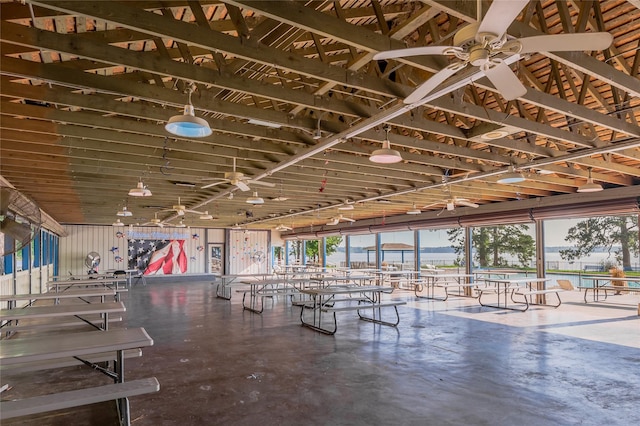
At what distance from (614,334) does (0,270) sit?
10242mm

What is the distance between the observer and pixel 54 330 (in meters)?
7.48

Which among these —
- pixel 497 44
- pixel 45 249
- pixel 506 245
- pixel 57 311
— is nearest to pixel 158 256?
pixel 45 249

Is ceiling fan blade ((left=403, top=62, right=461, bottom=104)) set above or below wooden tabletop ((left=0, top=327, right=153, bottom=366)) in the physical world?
above

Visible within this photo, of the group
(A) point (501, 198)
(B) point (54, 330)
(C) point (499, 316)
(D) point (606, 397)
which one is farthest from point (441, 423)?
(A) point (501, 198)

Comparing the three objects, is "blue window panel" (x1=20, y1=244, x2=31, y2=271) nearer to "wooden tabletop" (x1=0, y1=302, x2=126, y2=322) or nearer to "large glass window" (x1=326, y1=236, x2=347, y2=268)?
"wooden tabletop" (x1=0, y1=302, x2=126, y2=322)

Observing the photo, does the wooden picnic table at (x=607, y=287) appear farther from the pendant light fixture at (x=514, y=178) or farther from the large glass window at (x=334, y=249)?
the large glass window at (x=334, y=249)

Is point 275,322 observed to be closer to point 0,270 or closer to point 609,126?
point 0,270

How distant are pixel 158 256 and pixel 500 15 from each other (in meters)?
18.9

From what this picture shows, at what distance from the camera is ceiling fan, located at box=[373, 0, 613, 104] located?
2100 millimetres

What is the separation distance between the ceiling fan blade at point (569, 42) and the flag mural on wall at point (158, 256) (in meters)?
18.7

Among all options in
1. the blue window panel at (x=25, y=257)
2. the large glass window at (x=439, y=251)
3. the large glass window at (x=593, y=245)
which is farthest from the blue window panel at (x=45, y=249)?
the large glass window at (x=593, y=245)

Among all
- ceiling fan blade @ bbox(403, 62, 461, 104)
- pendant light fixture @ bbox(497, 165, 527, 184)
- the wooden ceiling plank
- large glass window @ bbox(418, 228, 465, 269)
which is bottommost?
large glass window @ bbox(418, 228, 465, 269)

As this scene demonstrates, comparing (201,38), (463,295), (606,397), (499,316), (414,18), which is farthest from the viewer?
(463,295)

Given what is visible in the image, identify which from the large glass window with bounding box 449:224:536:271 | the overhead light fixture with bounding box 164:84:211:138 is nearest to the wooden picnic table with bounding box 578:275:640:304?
the large glass window with bounding box 449:224:536:271
